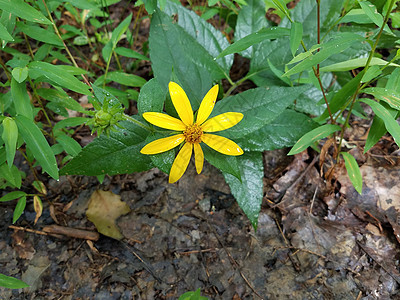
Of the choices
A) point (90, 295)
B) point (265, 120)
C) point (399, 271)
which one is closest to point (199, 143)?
point (265, 120)

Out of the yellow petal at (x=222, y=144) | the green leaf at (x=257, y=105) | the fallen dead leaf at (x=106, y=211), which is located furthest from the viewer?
the fallen dead leaf at (x=106, y=211)

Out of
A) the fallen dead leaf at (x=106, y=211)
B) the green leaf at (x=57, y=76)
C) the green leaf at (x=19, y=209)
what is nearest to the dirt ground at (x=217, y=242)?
the fallen dead leaf at (x=106, y=211)

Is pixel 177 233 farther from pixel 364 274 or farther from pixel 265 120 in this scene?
pixel 364 274

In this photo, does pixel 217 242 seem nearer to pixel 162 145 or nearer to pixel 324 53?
pixel 162 145

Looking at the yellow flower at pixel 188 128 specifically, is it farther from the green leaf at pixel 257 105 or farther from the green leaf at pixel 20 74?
the green leaf at pixel 20 74

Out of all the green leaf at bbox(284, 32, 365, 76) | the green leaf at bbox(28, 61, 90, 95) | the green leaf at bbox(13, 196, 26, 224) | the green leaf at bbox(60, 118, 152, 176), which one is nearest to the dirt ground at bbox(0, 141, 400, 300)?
the green leaf at bbox(13, 196, 26, 224)
